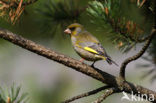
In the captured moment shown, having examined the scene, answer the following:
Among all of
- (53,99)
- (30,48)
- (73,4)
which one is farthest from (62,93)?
(30,48)

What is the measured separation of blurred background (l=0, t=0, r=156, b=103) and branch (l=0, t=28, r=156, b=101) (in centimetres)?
26

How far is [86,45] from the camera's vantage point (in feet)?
9.51

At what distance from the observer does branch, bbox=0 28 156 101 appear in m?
1.89

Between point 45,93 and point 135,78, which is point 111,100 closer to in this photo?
point 135,78

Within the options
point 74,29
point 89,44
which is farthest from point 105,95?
point 74,29

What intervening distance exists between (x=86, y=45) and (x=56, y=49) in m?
1.53

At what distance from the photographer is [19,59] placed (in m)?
5.21

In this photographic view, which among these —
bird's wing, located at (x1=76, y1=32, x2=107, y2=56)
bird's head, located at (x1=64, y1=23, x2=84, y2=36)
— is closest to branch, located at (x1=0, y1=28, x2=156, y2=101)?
bird's wing, located at (x1=76, y1=32, x2=107, y2=56)

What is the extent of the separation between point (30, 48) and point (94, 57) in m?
0.91

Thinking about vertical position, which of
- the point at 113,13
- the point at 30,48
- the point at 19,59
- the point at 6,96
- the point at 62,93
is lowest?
the point at 19,59

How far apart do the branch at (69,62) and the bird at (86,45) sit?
476 millimetres

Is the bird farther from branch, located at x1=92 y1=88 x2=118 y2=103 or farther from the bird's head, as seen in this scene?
branch, located at x1=92 y1=88 x2=118 y2=103

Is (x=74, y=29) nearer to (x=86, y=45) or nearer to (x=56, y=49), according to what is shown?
(x=86, y=45)

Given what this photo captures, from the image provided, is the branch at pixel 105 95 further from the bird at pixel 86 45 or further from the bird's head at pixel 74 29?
the bird's head at pixel 74 29
